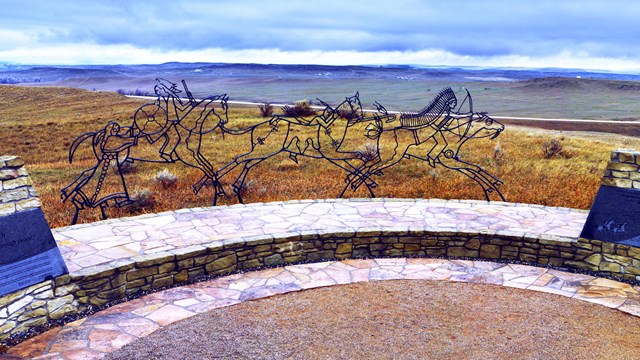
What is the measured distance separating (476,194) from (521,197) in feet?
2.90

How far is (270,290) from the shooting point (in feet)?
20.2

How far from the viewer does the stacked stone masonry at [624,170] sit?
6402 millimetres

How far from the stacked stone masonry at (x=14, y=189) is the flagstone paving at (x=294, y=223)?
1.16 m

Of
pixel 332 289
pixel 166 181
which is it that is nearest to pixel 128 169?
pixel 166 181

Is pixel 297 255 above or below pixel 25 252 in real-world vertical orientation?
below

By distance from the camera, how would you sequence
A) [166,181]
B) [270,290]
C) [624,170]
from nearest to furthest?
1. [270,290]
2. [624,170]
3. [166,181]

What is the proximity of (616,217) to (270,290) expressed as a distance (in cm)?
458

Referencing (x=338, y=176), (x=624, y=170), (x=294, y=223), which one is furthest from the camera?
(x=338, y=176)

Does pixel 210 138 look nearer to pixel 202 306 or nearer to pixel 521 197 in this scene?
pixel 521 197

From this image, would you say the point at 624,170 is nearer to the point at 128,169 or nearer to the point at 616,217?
the point at 616,217

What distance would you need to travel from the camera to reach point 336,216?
321 inches

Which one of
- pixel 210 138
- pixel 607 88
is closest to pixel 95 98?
pixel 210 138

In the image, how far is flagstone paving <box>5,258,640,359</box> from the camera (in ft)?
16.3

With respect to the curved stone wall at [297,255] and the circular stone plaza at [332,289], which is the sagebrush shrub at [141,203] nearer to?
the circular stone plaza at [332,289]
